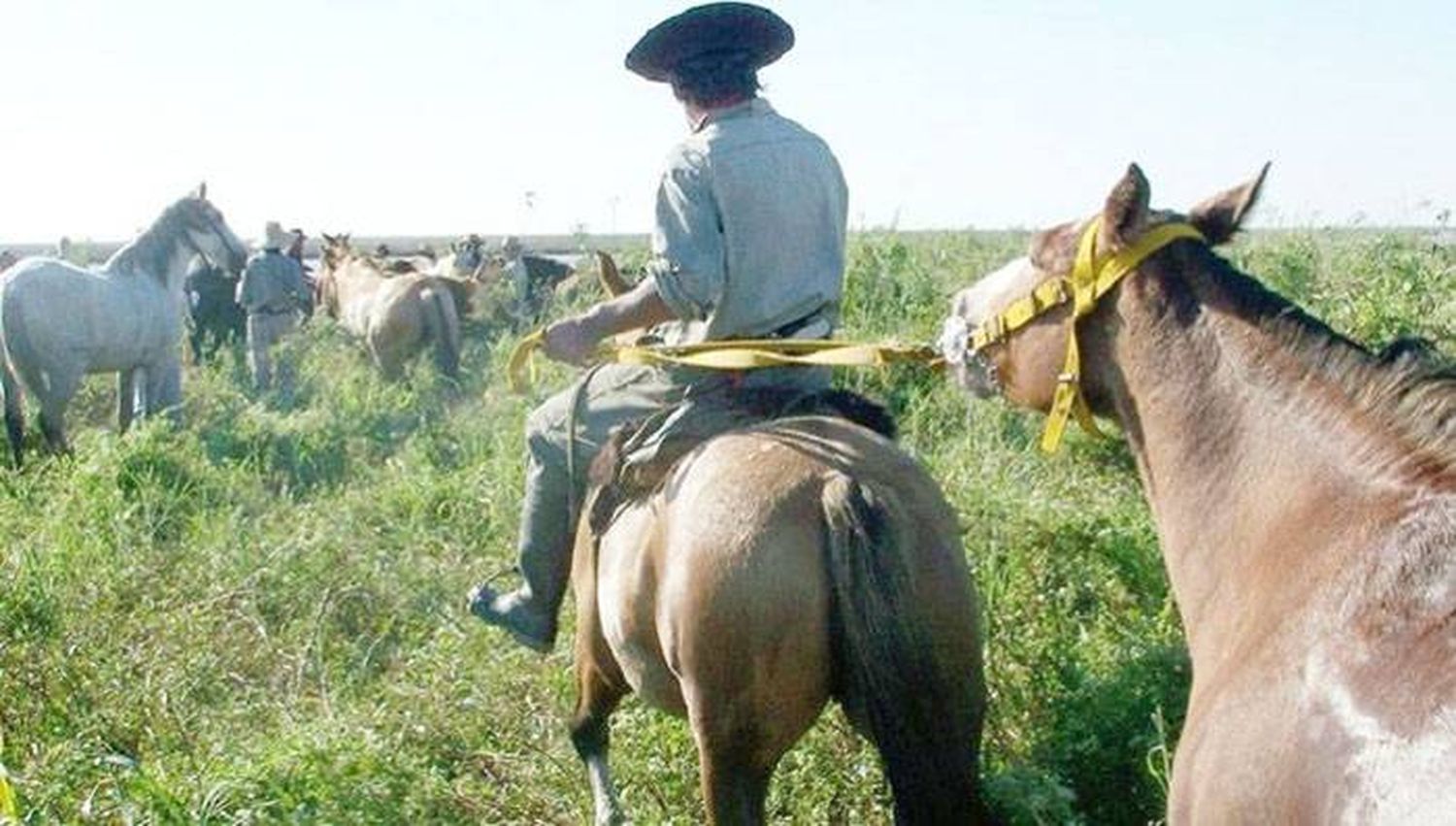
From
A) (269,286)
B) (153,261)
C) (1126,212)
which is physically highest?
(1126,212)

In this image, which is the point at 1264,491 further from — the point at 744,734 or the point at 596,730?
the point at 596,730

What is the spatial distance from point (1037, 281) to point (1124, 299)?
0.99ft

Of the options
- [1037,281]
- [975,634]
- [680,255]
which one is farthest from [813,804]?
[1037,281]

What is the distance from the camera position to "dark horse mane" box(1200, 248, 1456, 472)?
3.07 meters

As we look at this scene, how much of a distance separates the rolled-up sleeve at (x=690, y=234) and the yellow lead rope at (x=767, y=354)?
0.57ft

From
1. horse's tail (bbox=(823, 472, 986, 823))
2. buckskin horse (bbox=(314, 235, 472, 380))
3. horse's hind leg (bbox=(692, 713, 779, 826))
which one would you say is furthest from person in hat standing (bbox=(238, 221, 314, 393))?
horse's tail (bbox=(823, 472, 986, 823))

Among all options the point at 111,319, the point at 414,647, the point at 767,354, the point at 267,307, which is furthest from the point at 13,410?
the point at 767,354

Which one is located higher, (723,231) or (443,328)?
(723,231)

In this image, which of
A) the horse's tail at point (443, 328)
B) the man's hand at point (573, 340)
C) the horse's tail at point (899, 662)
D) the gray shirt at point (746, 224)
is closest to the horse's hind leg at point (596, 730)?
the man's hand at point (573, 340)

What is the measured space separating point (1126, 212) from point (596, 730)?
3181 millimetres

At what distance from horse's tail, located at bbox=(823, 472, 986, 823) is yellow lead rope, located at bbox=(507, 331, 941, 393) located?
35 cm

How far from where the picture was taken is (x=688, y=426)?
5195 mm

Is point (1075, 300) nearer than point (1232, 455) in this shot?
No

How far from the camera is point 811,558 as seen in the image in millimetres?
4324
